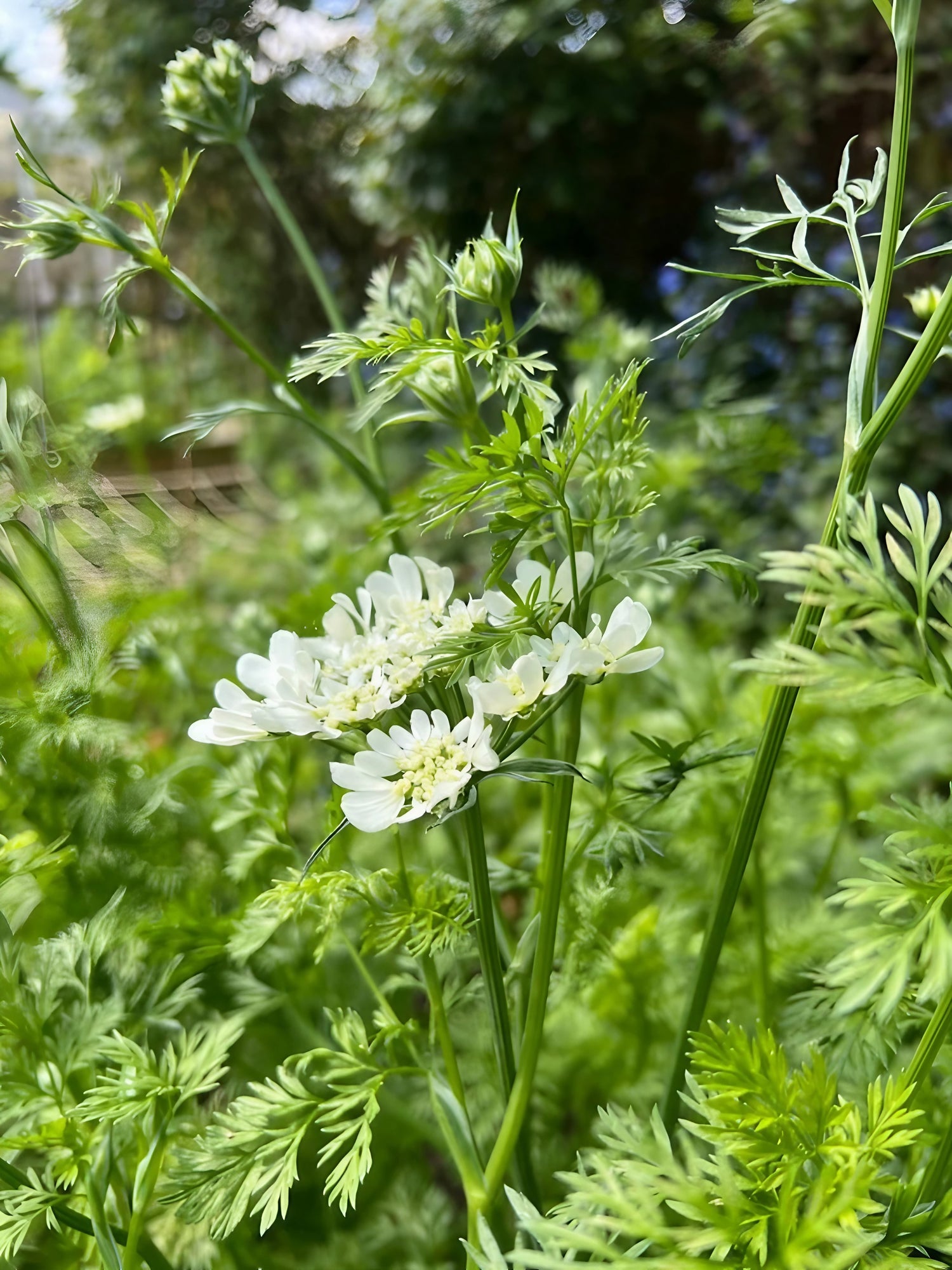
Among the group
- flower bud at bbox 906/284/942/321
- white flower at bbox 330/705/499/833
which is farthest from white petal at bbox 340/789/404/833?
flower bud at bbox 906/284/942/321

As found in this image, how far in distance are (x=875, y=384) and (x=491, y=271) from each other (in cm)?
18

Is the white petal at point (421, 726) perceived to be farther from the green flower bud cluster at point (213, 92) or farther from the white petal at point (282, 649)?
→ the green flower bud cluster at point (213, 92)

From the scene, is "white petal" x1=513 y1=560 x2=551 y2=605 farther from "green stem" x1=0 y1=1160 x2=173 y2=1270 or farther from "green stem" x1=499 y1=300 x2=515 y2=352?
"green stem" x1=0 y1=1160 x2=173 y2=1270

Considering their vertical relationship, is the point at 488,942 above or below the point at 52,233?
below

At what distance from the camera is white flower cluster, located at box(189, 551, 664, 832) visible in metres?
0.36

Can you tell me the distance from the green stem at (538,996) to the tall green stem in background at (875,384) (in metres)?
0.08

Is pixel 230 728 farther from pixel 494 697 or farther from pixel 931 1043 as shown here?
pixel 931 1043

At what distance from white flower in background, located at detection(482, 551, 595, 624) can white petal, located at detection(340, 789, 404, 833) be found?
9cm

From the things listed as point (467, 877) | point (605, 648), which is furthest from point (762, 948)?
point (605, 648)

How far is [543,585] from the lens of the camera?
0.43 meters

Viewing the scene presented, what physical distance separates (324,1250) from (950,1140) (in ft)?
1.53

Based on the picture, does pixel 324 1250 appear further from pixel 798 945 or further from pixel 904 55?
pixel 904 55

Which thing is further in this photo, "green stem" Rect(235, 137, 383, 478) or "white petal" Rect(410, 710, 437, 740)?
"green stem" Rect(235, 137, 383, 478)

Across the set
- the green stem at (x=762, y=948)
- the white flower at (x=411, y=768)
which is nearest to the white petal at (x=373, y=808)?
the white flower at (x=411, y=768)
